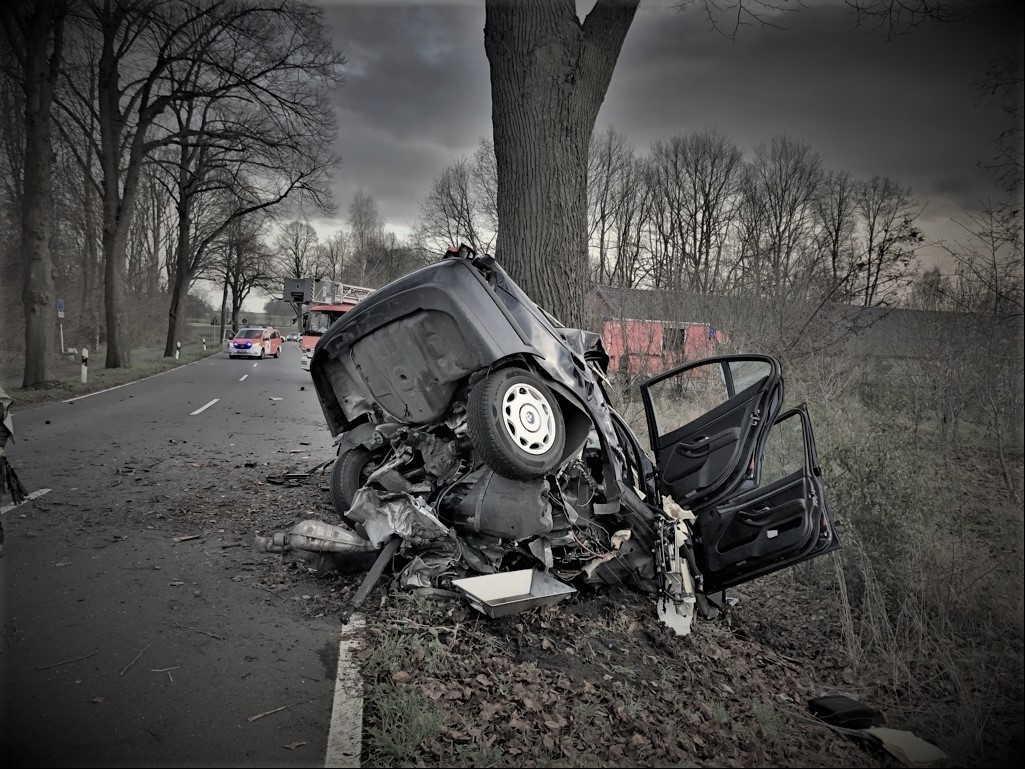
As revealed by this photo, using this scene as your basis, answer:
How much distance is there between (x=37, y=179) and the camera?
13.9m

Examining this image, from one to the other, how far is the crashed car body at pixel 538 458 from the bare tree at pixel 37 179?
43.8 ft

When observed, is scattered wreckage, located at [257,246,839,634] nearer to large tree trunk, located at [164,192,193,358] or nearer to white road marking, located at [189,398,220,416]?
white road marking, located at [189,398,220,416]

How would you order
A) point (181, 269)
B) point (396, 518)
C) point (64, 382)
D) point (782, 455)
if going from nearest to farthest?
point (396, 518) < point (782, 455) < point (64, 382) < point (181, 269)

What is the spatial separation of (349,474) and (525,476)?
5.61 ft

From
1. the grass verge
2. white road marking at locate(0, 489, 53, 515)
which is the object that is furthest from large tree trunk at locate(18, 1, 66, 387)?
white road marking at locate(0, 489, 53, 515)

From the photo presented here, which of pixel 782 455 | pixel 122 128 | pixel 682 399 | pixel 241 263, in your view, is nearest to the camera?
pixel 782 455

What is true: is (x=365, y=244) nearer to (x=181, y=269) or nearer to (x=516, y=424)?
(x=181, y=269)

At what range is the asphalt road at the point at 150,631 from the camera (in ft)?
7.91

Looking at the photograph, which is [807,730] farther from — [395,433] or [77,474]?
[77,474]

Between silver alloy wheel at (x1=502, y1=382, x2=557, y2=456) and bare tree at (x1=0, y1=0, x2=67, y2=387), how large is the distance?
46.3 feet

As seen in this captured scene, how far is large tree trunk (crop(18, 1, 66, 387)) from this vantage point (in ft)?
43.6

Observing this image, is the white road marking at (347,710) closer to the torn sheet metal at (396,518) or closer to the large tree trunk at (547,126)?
the torn sheet metal at (396,518)

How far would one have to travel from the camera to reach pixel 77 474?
6.45 metres

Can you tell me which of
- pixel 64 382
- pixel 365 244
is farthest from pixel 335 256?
pixel 64 382
